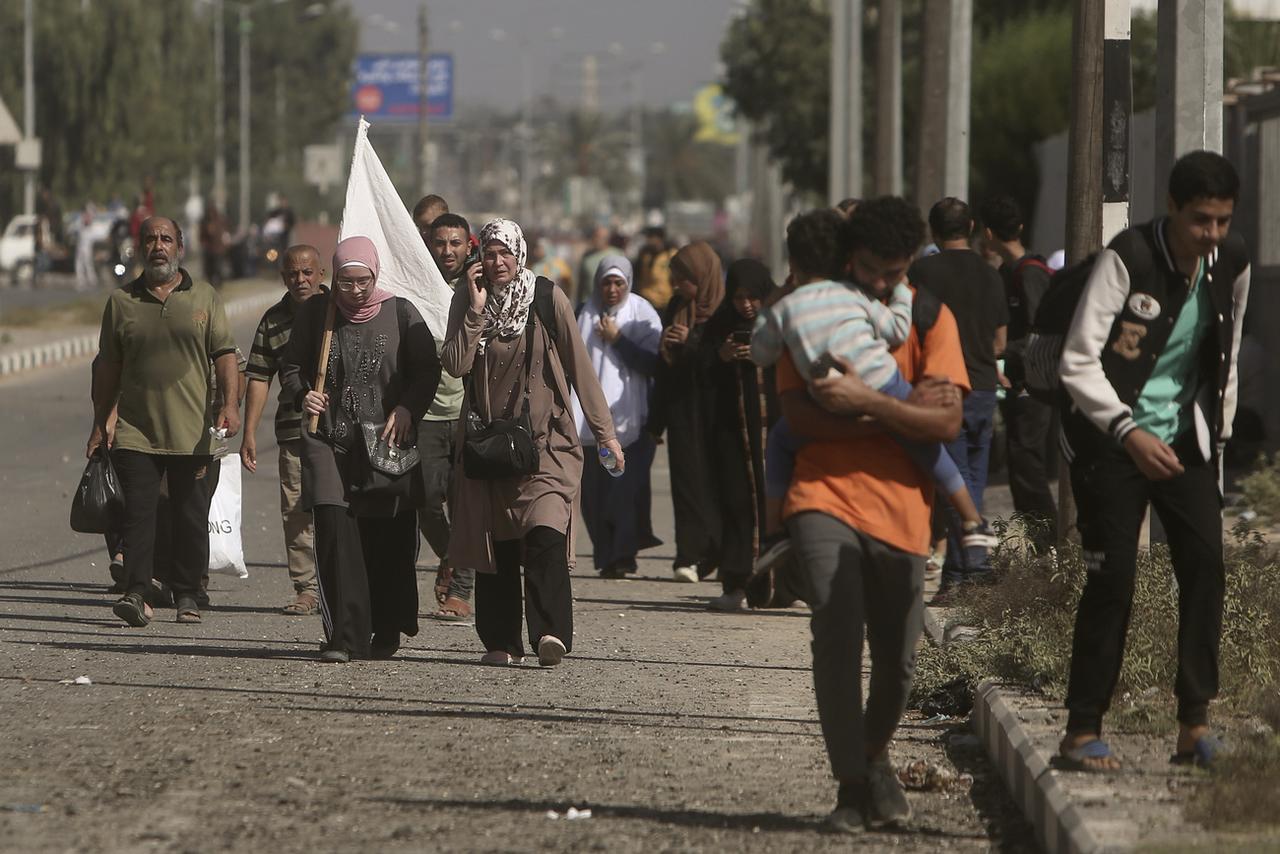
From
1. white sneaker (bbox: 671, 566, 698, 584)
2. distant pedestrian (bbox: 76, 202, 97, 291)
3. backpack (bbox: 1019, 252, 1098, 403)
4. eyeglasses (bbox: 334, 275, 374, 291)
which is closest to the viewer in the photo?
backpack (bbox: 1019, 252, 1098, 403)

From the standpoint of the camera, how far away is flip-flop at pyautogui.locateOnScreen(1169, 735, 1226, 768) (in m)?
6.20

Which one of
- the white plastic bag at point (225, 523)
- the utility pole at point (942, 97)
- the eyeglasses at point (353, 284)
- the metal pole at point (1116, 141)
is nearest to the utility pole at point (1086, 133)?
the metal pole at point (1116, 141)

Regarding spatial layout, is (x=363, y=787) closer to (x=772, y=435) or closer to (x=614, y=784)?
(x=614, y=784)

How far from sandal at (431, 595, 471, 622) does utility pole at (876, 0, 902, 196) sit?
50.9 feet

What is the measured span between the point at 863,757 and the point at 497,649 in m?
3.22

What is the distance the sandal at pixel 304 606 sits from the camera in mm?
10586

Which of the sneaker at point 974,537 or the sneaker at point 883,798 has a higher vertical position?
the sneaker at point 974,537

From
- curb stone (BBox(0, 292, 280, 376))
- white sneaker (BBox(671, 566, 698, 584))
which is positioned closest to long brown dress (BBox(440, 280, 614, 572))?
white sneaker (BBox(671, 566, 698, 584))

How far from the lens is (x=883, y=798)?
6.05 m

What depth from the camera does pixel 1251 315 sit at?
18.2 metres

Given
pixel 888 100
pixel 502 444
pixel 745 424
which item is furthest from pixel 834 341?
pixel 888 100

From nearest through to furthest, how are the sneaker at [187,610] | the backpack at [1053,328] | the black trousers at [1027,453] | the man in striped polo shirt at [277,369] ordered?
the backpack at [1053,328], the man in striped polo shirt at [277,369], the sneaker at [187,610], the black trousers at [1027,453]

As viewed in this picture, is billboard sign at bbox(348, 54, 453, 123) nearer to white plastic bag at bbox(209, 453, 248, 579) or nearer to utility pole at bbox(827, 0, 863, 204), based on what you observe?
utility pole at bbox(827, 0, 863, 204)

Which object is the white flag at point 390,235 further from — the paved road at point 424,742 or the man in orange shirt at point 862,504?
the man in orange shirt at point 862,504
